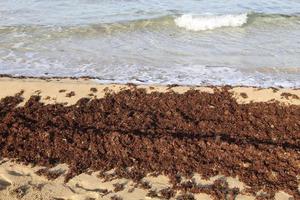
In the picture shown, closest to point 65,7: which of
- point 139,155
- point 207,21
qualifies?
point 207,21

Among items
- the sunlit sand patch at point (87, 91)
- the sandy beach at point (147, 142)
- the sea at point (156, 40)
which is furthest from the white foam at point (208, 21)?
the sandy beach at point (147, 142)

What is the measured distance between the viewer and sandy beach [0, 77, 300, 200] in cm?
518

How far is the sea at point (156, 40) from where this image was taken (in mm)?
9258

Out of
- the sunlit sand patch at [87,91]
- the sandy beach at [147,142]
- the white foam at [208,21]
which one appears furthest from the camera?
the white foam at [208,21]

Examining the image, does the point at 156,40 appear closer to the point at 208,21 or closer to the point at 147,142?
the point at 208,21

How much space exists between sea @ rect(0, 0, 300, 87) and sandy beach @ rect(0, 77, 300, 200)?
1250 mm

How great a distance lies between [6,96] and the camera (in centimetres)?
748

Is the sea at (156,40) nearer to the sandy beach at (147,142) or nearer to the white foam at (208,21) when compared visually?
the white foam at (208,21)

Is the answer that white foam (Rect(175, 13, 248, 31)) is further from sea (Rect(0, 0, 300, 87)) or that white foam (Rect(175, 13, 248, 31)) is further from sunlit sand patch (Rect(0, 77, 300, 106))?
sunlit sand patch (Rect(0, 77, 300, 106))

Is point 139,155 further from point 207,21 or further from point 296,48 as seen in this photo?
point 207,21

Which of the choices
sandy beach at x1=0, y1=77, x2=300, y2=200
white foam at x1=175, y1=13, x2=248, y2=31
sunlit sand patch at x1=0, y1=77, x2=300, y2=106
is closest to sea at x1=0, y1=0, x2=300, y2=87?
white foam at x1=175, y1=13, x2=248, y2=31

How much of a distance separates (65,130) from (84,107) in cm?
84

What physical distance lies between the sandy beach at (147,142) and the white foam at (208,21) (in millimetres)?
5883

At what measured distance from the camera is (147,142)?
5934 mm
